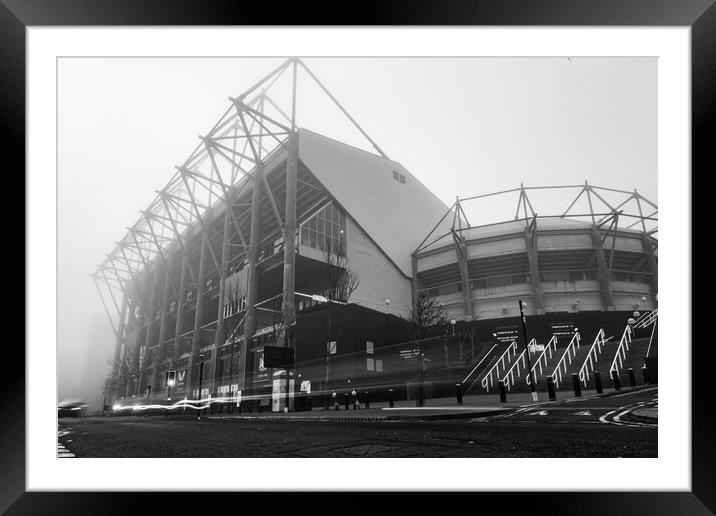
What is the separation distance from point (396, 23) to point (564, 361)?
48.5ft

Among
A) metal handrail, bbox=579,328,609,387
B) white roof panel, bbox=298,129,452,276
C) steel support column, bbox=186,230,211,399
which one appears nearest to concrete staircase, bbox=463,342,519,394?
metal handrail, bbox=579,328,609,387

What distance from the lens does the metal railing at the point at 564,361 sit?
15.4 m

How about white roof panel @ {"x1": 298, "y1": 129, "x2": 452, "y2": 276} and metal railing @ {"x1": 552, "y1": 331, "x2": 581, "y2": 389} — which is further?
white roof panel @ {"x1": 298, "y1": 129, "x2": 452, "y2": 276}

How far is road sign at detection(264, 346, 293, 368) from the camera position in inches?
734

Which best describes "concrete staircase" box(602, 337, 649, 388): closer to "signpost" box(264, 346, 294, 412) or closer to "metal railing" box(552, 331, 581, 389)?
"metal railing" box(552, 331, 581, 389)

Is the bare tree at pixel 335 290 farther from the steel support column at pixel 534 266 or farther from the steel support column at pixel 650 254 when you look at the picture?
the steel support column at pixel 650 254

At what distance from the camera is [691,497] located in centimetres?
395

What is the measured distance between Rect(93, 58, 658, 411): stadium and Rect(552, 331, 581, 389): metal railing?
244 mm

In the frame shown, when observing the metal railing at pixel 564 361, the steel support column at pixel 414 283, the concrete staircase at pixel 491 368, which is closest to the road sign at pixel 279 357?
the concrete staircase at pixel 491 368

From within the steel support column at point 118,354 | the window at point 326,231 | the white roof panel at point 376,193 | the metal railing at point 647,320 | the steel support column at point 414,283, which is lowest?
the steel support column at point 118,354

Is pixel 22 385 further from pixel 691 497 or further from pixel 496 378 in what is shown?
pixel 496 378

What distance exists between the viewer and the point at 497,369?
17.6 m

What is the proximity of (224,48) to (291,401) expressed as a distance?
14.8 metres

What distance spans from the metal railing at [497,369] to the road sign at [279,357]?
23.3ft
